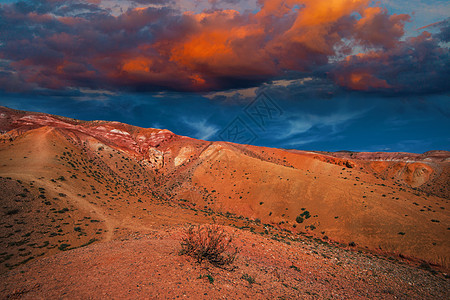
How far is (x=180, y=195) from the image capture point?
42.3 metres

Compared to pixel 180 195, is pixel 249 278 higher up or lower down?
higher up

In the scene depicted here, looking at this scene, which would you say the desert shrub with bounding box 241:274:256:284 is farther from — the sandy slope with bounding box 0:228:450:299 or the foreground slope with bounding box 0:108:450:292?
the foreground slope with bounding box 0:108:450:292

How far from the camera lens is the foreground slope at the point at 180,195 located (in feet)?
63.6

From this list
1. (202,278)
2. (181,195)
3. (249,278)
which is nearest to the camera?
(202,278)

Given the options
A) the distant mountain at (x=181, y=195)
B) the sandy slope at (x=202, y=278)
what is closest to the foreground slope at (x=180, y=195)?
the distant mountain at (x=181, y=195)

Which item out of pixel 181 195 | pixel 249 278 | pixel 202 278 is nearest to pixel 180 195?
pixel 181 195

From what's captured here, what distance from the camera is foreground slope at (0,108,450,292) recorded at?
19.4 meters

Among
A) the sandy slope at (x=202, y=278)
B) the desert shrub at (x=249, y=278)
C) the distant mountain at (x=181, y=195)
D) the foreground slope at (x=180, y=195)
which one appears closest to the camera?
the sandy slope at (x=202, y=278)

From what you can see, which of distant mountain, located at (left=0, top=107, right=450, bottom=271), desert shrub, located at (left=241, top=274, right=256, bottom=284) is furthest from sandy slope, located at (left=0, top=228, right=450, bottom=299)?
distant mountain, located at (left=0, top=107, right=450, bottom=271)

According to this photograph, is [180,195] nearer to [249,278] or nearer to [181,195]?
[181,195]

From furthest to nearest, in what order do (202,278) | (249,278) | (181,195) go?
1. (181,195)
2. (249,278)
3. (202,278)

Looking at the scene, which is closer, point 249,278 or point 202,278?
point 202,278

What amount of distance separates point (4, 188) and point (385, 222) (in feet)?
131

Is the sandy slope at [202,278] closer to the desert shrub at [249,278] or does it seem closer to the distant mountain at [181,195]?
the desert shrub at [249,278]
